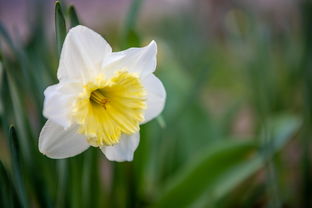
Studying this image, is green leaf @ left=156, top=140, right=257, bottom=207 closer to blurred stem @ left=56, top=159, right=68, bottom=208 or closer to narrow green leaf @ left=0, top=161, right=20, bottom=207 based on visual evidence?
blurred stem @ left=56, top=159, right=68, bottom=208

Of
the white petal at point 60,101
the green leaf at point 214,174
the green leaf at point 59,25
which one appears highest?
the green leaf at point 59,25

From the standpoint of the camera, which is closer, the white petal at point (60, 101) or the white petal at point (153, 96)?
the white petal at point (60, 101)

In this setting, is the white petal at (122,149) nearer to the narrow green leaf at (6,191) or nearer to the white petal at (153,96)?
the white petal at (153,96)

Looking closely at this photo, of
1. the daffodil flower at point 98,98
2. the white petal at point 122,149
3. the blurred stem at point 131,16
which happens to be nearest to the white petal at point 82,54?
the daffodil flower at point 98,98

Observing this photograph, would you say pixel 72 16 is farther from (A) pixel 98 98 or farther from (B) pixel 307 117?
(B) pixel 307 117

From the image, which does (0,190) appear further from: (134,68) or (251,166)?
(251,166)

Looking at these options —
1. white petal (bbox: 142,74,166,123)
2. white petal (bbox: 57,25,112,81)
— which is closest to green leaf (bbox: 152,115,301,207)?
white petal (bbox: 142,74,166,123)

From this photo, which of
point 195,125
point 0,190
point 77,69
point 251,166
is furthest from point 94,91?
point 195,125
